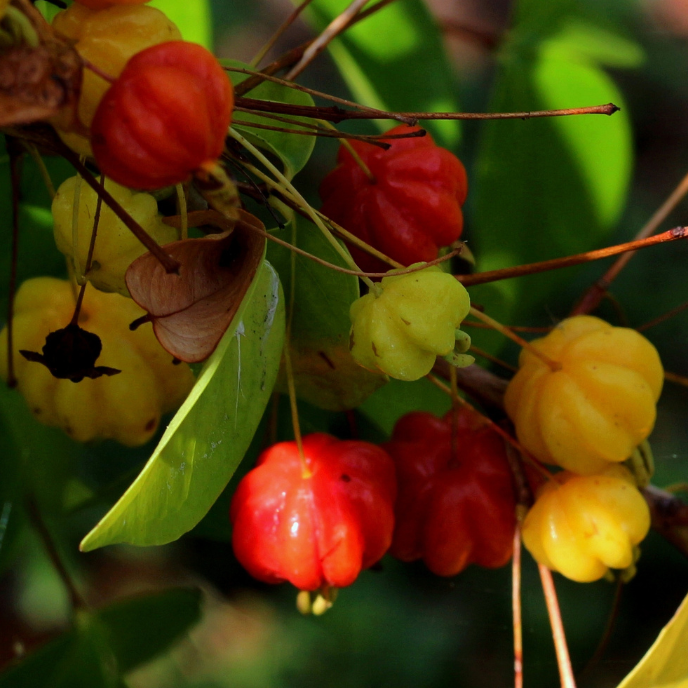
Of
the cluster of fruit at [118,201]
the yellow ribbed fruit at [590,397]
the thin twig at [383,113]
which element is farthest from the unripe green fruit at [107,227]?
the yellow ribbed fruit at [590,397]

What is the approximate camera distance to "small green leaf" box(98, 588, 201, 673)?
1.12m

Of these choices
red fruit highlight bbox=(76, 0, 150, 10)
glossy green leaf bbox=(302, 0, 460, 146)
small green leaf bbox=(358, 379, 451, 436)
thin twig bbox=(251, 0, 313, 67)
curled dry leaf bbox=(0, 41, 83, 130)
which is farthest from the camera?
glossy green leaf bbox=(302, 0, 460, 146)

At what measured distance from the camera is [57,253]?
0.97m

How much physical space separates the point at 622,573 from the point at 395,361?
410 millimetres

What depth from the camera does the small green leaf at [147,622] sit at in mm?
1121

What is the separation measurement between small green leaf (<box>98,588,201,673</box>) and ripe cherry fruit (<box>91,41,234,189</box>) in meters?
0.88

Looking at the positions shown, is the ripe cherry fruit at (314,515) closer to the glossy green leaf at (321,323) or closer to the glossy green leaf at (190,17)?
the glossy green leaf at (321,323)

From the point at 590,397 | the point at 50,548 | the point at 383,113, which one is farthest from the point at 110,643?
the point at 383,113

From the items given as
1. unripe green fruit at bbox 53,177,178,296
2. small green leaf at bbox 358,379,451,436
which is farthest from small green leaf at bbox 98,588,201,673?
unripe green fruit at bbox 53,177,178,296

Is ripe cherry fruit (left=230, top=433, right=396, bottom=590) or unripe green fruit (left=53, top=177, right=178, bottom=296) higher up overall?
unripe green fruit (left=53, top=177, right=178, bottom=296)

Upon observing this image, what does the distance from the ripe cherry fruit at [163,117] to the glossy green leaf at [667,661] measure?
0.42 m

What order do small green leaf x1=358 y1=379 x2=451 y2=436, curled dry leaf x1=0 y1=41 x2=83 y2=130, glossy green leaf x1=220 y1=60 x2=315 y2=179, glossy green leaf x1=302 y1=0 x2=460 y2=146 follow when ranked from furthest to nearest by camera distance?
1. glossy green leaf x1=302 y1=0 x2=460 y2=146
2. small green leaf x1=358 y1=379 x2=451 y2=436
3. glossy green leaf x1=220 y1=60 x2=315 y2=179
4. curled dry leaf x1=0 y1=41 x2=83 y2=130

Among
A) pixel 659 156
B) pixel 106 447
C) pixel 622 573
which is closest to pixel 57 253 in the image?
pixel 106 447

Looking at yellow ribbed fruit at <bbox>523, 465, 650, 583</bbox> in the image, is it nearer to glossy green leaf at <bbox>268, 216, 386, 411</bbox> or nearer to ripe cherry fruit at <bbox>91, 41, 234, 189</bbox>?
glossy green leaf at <bbox>268, 216, 386, 411</bbox>
